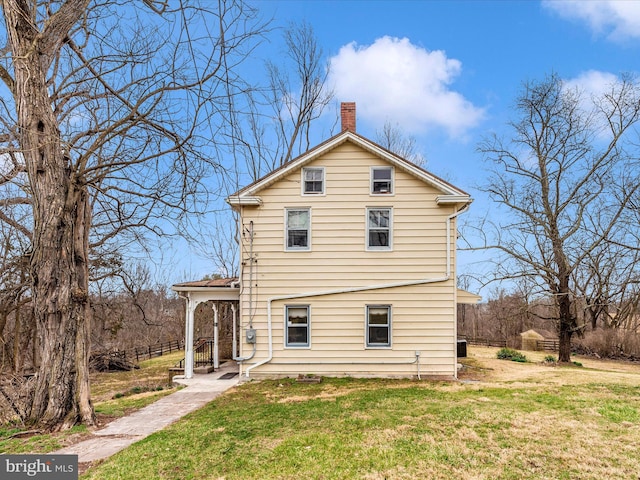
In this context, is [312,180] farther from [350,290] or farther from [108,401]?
[108,401]

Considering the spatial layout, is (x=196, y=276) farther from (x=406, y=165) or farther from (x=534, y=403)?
(x=534, y=403)

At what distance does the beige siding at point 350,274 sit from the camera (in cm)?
1159

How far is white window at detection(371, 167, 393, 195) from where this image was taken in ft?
39.3

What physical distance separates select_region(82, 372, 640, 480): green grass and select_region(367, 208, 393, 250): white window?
4387 mm

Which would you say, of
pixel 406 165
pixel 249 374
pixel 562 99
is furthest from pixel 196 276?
pixel 562 99

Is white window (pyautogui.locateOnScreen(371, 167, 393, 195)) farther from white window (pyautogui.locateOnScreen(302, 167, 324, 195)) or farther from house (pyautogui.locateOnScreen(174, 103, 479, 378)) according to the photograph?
white window (pyautogui.locateOnScreen(302, 167, 324, 195))

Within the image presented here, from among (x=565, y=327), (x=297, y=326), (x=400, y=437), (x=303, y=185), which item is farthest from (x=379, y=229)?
(x=565, y=327)

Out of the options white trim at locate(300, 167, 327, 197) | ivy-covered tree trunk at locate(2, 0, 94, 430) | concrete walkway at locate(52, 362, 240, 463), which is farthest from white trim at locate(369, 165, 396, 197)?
ivy-covered tree trunk at locate(2, 0, 94, 430)

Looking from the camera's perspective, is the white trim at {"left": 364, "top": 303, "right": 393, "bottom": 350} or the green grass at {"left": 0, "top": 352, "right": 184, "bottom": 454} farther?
the white trim at {"left": 364, "top": 303, "right": 393, "bottom": 350}

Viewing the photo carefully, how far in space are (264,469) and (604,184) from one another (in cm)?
1764

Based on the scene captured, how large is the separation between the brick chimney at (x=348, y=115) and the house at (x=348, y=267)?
1043 mm

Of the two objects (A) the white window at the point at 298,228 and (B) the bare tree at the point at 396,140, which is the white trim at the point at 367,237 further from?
(B) the bare tree at the point at 396,140

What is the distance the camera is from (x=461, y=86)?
49.0ft

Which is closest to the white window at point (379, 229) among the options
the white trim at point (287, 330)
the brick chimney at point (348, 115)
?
the white trim at point (287, 330)
